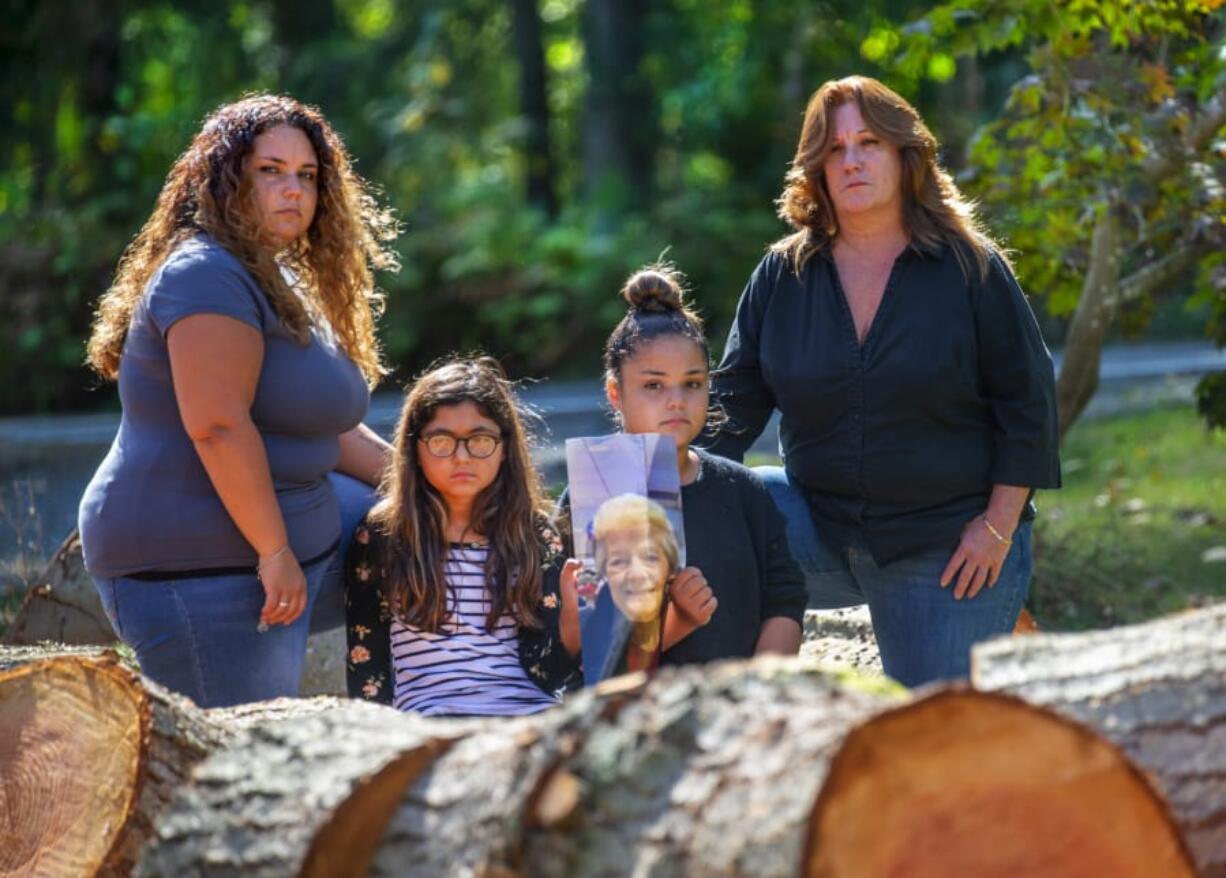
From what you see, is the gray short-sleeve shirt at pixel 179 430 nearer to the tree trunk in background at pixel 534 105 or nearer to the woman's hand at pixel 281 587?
the woman's hand at pixel 281 587

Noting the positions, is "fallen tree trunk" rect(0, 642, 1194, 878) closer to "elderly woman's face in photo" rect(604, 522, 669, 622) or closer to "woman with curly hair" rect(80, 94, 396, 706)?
"elderly woman's face in photo" rect(604, 522, 669, 622)

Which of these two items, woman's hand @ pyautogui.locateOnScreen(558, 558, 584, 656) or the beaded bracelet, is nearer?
woman's hand @ pyautogui.locateOnScreen(558, 558, 584, 656)

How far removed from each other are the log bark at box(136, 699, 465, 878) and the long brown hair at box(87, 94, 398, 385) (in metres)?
1.34

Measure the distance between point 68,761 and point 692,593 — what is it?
135cm

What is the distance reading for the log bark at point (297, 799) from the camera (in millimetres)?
2811

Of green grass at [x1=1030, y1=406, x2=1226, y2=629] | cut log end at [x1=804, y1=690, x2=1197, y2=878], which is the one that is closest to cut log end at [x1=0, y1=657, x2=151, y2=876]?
cut log end at [x1=804, y1=690, x2=1197, y2=878]

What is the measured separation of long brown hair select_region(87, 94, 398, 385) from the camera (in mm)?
4070

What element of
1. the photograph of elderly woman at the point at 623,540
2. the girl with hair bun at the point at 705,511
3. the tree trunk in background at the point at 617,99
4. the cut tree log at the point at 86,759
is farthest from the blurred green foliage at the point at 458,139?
the cut tree log at the point at 86,759

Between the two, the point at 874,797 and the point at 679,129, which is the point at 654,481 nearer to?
the point at 874,797

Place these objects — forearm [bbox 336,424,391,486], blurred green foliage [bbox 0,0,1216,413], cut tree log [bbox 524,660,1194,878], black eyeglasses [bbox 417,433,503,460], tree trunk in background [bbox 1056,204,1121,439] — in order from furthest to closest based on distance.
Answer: blurred green foliage [bbox 0,0,1216,413]
tree trunk in background [bbox 1056,204,1121,439]
forearm [bbox 336,424,391,486]
black eyeglasses [bbox 417,433,503,460]
cut tree log [bbox 524,660,1194,878]

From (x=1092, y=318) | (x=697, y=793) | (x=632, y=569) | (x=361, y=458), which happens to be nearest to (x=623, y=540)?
(x=632, y=569)

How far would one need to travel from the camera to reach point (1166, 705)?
292cm

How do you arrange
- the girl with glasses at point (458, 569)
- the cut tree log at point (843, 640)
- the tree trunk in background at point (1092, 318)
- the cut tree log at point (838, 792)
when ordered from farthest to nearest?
1. the tree trunk in background at point (1092, 318)
2. the cut tree log at point (843, 640)
3. the girl with glasses at point (458, 569)
4. the cut tree log at point (838, 792)

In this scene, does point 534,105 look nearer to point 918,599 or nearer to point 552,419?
point 552,419
